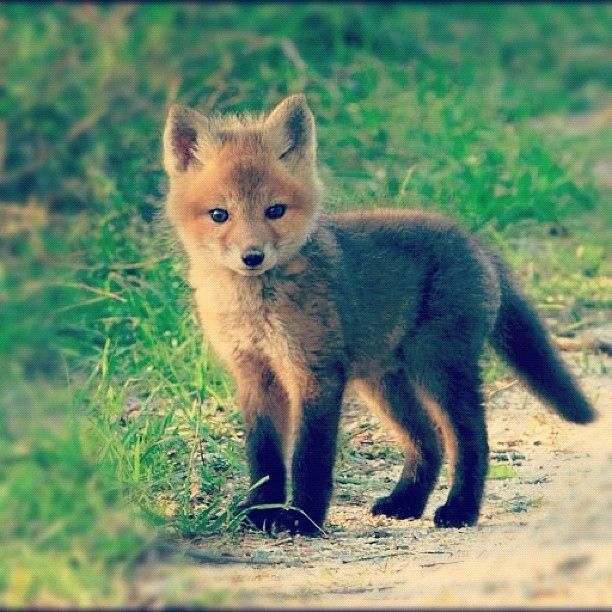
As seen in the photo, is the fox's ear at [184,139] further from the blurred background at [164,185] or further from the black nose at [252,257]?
the blurred background at [164,185]

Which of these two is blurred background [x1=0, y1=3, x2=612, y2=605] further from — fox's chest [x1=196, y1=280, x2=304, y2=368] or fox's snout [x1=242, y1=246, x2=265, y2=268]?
fox's snout [x1=242, y1=246, x2=265, y2=268]

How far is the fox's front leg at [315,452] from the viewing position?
5.27 m

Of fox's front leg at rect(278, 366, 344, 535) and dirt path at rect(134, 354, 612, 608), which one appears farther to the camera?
fox's front leg at rect(278, 366, 344, 535)

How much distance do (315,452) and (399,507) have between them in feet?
1.85

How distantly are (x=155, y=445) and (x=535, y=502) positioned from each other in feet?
4.71

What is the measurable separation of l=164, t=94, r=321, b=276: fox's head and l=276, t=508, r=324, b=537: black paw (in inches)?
34.8

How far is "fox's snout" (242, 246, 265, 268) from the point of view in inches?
205

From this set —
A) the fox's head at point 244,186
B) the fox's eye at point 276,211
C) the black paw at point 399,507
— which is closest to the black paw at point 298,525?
the black paw at point 399,507

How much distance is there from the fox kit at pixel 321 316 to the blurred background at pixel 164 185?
39 centimetres

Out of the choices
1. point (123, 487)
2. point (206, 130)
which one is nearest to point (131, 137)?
point (206, 130)

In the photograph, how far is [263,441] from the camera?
5.43 m

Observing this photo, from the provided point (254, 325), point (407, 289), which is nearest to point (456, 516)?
point (407, 289)

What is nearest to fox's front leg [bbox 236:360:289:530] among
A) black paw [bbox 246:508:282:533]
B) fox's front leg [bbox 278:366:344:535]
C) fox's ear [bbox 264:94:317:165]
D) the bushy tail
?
black paw [bbox 246:508:282:533]

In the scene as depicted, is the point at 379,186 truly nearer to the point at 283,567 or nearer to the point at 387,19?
the point at 283,567
